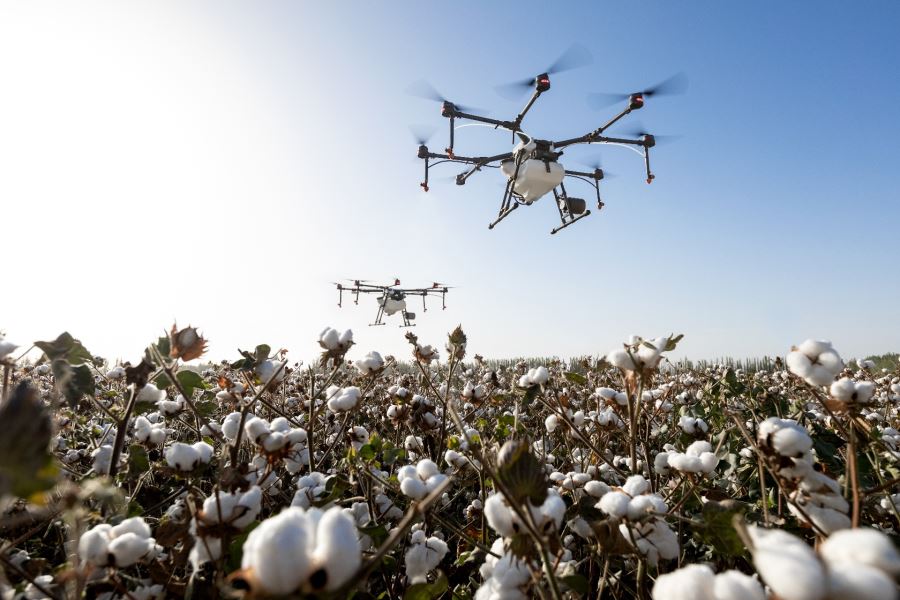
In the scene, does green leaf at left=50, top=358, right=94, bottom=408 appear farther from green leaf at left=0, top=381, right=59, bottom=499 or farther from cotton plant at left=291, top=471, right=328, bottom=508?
green leaf at left=0, top=381, right=59, bottom=499

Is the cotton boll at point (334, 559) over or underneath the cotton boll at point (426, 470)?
over

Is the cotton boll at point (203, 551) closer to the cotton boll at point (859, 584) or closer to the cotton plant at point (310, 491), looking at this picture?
the cotton plant at point (310, 491)

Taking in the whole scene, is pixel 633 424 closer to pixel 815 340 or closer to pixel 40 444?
pixel 815 340

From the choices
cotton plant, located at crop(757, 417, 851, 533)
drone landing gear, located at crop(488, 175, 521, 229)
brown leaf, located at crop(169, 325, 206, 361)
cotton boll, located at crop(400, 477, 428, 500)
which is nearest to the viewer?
cotton plant, located at crop(757, 417, 851, 533)

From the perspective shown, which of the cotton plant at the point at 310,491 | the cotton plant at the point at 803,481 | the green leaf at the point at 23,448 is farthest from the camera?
the cotton plant at the point at 310,491

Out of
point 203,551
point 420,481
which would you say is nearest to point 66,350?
point 203,551

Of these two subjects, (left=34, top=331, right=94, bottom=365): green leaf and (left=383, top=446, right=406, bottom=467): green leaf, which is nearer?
(left=34, top=331, right=94, bottom=365): green leaf

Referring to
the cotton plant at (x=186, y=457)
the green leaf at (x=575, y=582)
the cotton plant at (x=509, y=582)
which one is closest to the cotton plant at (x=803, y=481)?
the green leaf at (x=575, y=582)

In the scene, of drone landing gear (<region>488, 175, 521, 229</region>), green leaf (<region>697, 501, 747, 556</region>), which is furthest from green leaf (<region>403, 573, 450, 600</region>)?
drone landing gear (<region>488, 175, 521, 229</region>)
